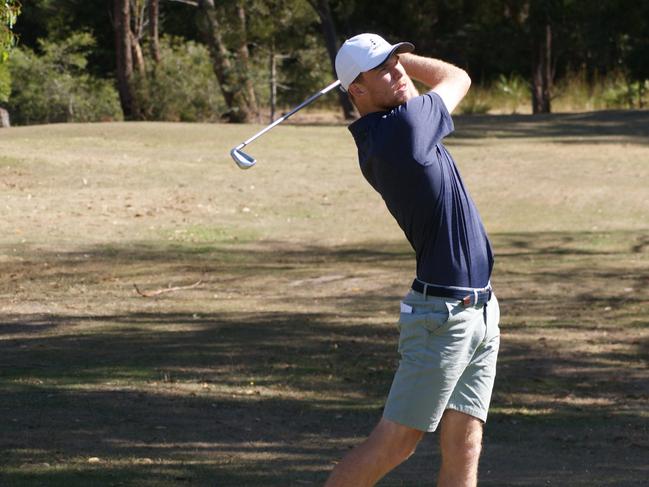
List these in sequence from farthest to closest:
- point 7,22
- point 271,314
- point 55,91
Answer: point 55,91
point 7,22
point 271,314

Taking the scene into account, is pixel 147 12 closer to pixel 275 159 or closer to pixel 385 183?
pixel 275 159

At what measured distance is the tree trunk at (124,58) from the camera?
28891mm

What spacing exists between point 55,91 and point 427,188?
27.2 m

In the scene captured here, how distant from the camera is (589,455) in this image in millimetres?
5977

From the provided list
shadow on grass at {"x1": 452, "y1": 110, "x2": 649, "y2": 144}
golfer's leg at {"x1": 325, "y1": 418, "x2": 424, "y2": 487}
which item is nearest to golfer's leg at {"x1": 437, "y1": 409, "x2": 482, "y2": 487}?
golfer's leg at {"x1": 325, "y1": 418, "x2": 424, "y2": 487}

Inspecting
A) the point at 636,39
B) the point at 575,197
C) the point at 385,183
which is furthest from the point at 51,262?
the point at 636,39

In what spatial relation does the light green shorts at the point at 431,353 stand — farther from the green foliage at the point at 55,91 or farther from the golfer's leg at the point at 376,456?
the green foliage at the point at 55,91

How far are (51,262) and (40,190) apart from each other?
4298 mm

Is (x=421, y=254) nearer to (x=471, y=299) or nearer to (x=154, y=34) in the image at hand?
(x=471, y=299)

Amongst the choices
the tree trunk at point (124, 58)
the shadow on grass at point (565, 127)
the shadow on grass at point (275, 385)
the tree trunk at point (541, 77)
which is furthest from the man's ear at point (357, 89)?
the tree trunk at point (541, 77)

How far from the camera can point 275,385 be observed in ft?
24.0

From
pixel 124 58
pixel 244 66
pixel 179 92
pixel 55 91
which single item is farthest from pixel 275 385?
pixel 55 91

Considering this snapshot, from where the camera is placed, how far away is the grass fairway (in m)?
5.87

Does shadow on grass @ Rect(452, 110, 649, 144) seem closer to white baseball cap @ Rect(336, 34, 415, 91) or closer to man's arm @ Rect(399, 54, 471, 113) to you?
man's arm @ Rect(399, 54, 471, 113)
